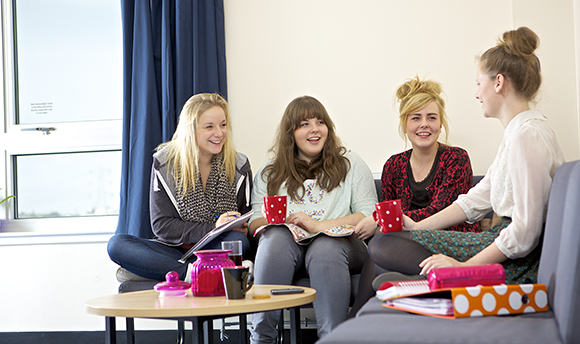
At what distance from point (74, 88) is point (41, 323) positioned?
158 cm

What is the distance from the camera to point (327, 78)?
3.00 meters

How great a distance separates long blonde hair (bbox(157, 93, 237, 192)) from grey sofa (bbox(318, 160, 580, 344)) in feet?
5.11

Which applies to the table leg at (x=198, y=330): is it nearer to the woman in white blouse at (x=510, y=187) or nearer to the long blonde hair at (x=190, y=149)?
the woman in white blouse at (x=510, y=187)

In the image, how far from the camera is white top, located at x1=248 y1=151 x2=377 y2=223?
240 cm

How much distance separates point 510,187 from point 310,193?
1.14m

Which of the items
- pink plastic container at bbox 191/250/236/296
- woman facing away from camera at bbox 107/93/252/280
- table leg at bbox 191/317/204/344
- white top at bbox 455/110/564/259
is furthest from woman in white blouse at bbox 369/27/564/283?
woman facing away from camera at bbox 107/93/252/280

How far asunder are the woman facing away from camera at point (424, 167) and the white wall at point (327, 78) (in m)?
0.46

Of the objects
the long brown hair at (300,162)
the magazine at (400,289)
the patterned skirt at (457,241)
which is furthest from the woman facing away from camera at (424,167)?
the magazine at (400,289)

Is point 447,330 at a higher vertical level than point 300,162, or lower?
lower

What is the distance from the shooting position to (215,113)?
8.46 ft

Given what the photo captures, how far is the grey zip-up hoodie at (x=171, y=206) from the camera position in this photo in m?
2.42

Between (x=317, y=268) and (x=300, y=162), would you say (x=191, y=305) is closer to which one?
(x=317, y=268)

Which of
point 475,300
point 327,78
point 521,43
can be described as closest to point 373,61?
point 327,78

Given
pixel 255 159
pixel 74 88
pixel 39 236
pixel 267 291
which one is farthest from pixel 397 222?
pixel 74 88
